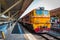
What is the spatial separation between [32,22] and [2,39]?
4.82m

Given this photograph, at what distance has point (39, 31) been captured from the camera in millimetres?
13562

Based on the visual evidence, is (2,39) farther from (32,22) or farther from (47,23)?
(47,23)

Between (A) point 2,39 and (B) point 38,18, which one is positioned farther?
(B) point 38,18

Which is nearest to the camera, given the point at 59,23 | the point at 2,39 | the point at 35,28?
the point at 2,39

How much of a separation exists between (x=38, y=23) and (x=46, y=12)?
127 cm

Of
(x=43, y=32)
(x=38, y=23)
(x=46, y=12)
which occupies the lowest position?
(x=43, y=32)

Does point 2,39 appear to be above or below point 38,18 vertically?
below

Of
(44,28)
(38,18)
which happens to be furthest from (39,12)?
(44,28)

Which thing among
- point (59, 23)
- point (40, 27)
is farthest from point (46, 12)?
point (59, 23)

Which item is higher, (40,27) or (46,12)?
(46,12)

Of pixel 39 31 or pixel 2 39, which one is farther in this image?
pixel 39 31

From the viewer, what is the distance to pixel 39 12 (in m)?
13.7

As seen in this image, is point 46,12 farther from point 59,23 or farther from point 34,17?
point 59,23

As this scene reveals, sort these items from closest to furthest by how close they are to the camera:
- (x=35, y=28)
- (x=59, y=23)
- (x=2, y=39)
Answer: (x=2, y=39) → (x=35, y=28) → (x=59, y=23)
